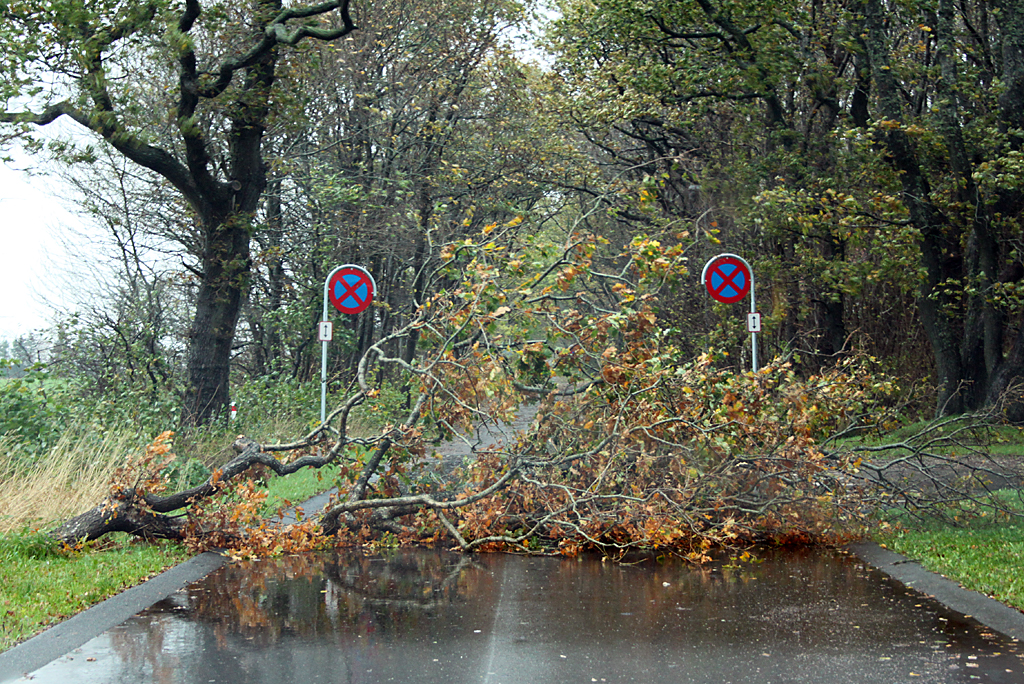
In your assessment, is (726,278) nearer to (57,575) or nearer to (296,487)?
(296,487)

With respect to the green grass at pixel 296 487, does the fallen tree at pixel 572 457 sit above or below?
above

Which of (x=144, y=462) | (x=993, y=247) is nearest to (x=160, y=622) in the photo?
(x=144, y=462)

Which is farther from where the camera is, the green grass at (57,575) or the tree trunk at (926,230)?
the tree trunk at (926,230)

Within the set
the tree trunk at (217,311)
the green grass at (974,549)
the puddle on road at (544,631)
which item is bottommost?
the green grass at (974,549)

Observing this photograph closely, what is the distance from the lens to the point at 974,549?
9.55 m

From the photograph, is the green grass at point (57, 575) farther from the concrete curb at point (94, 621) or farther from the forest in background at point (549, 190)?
the forest in background at point (549, 190)

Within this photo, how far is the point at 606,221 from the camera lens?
36188 mm

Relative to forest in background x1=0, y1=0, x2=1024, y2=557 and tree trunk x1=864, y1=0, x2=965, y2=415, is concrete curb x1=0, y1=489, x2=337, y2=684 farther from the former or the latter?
tree trunk x1=864, y1=0, x2=965, y2=415

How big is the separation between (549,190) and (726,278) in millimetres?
14610

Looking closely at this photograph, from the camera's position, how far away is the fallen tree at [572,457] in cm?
1023

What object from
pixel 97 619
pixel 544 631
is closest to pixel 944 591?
pixel 544 631

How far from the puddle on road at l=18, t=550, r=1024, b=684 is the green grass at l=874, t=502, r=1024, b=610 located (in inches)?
21.5

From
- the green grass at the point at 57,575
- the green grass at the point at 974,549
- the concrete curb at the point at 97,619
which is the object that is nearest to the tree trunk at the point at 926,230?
the green grass at the point at 974,549

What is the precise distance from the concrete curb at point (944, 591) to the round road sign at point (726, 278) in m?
7.33
